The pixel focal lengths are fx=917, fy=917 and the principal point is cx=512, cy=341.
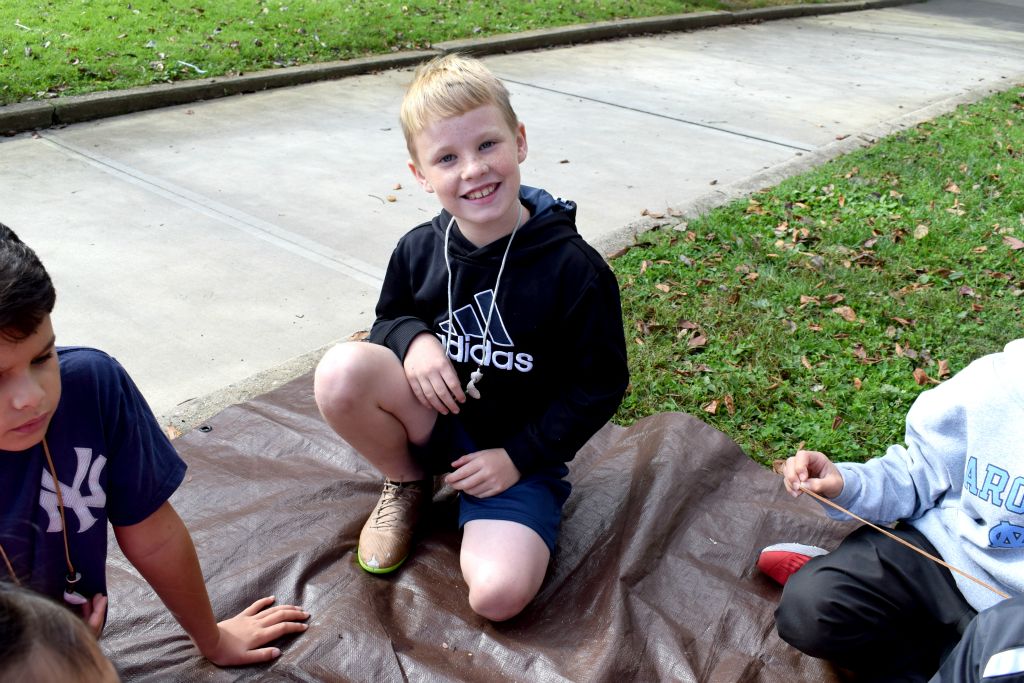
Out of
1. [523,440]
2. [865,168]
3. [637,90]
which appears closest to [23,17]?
[637,90]

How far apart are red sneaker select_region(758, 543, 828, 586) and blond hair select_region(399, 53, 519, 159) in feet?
4.30

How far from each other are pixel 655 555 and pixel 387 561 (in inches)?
28.6

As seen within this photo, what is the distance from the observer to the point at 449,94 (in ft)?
7.41

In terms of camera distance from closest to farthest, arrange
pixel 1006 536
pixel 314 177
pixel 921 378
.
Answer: pixel 1006 536 → pixel 921 378 → pixel 314 177

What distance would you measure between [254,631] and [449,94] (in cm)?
136

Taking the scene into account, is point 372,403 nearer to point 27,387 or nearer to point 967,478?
point 27,387

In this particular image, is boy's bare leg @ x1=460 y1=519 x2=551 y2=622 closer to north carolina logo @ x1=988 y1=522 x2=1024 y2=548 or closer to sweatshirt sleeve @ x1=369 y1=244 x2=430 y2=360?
sweatshirt sleeve @ x1=369 y1=244 x2=430 y2=360

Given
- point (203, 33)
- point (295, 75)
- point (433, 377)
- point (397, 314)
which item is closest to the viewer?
point (433, 377)

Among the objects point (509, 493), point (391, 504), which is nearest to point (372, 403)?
point (391, 504)

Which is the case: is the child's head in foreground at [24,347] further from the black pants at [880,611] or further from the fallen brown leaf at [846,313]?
the fallen brown leaf at [846,313]

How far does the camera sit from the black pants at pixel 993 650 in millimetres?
1649

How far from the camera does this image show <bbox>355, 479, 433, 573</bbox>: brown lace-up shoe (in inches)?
94.4

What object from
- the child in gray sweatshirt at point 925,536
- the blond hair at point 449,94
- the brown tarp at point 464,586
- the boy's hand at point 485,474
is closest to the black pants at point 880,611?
the child in gray sweatshirt at point 925,536

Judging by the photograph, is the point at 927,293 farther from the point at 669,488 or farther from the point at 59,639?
the point at 59,639
